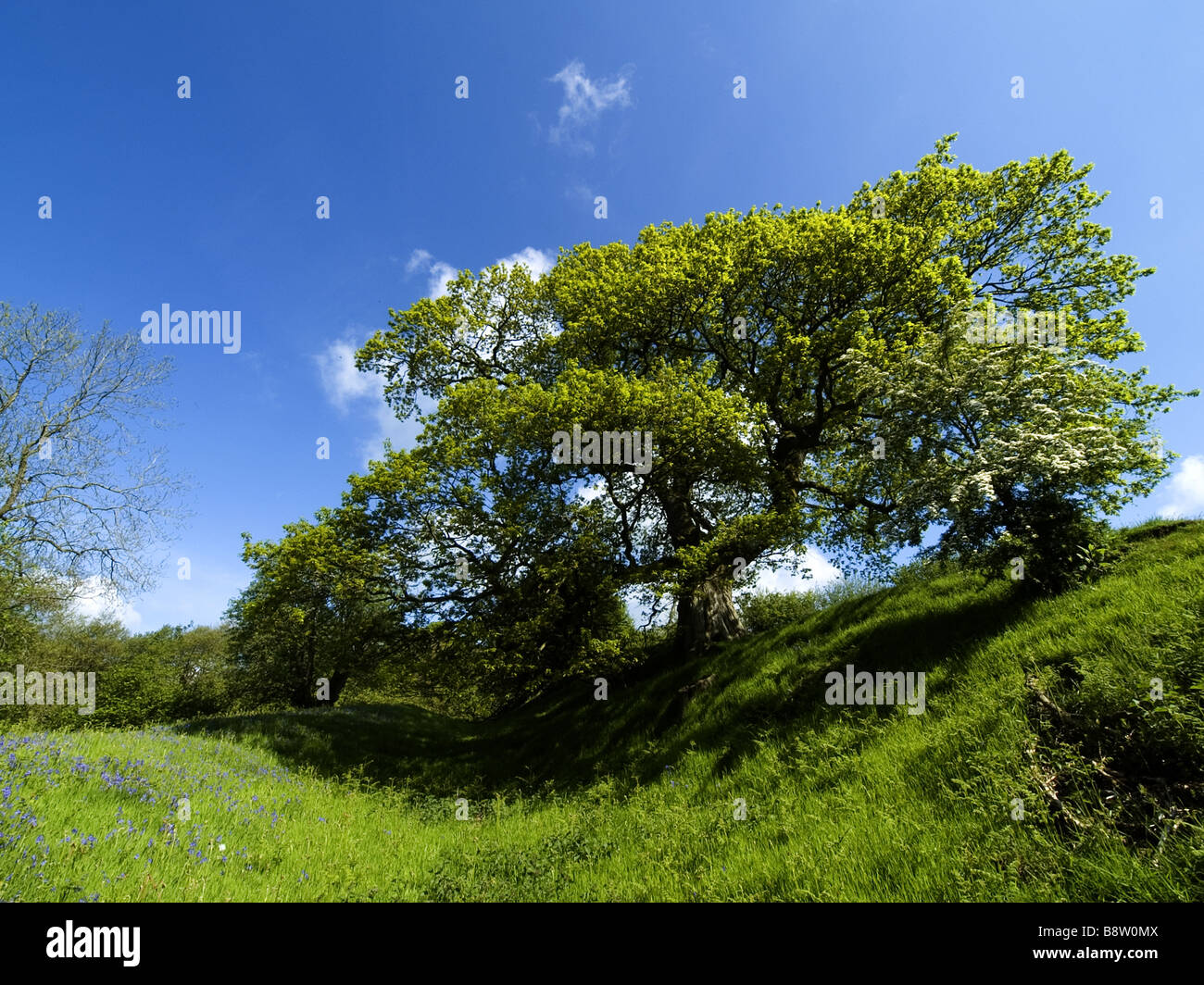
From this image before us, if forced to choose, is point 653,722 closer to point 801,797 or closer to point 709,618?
point 709,618

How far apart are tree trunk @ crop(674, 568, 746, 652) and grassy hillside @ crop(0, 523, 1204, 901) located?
4758 mm

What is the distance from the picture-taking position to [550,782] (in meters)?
12.0

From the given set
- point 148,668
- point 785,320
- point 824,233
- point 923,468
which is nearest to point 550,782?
point 923,468

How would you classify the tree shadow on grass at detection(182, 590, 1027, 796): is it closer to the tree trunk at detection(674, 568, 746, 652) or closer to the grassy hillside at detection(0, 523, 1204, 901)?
the grassy hillside at detection(0, 523, 1204, 901)

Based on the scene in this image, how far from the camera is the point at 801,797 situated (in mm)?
6996

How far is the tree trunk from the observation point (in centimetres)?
1705

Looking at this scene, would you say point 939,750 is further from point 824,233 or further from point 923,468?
point 824,233

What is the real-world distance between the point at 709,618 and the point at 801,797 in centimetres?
1036

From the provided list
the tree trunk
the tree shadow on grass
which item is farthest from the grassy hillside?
the tree trunk

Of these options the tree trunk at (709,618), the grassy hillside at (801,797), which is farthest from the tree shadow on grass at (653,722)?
the tree trunk at (709,618)

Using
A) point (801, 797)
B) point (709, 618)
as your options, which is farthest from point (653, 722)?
point (801, 797)

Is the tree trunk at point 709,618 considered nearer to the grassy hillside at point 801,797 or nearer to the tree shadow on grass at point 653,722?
the tree shadow on grass at point 653,722
